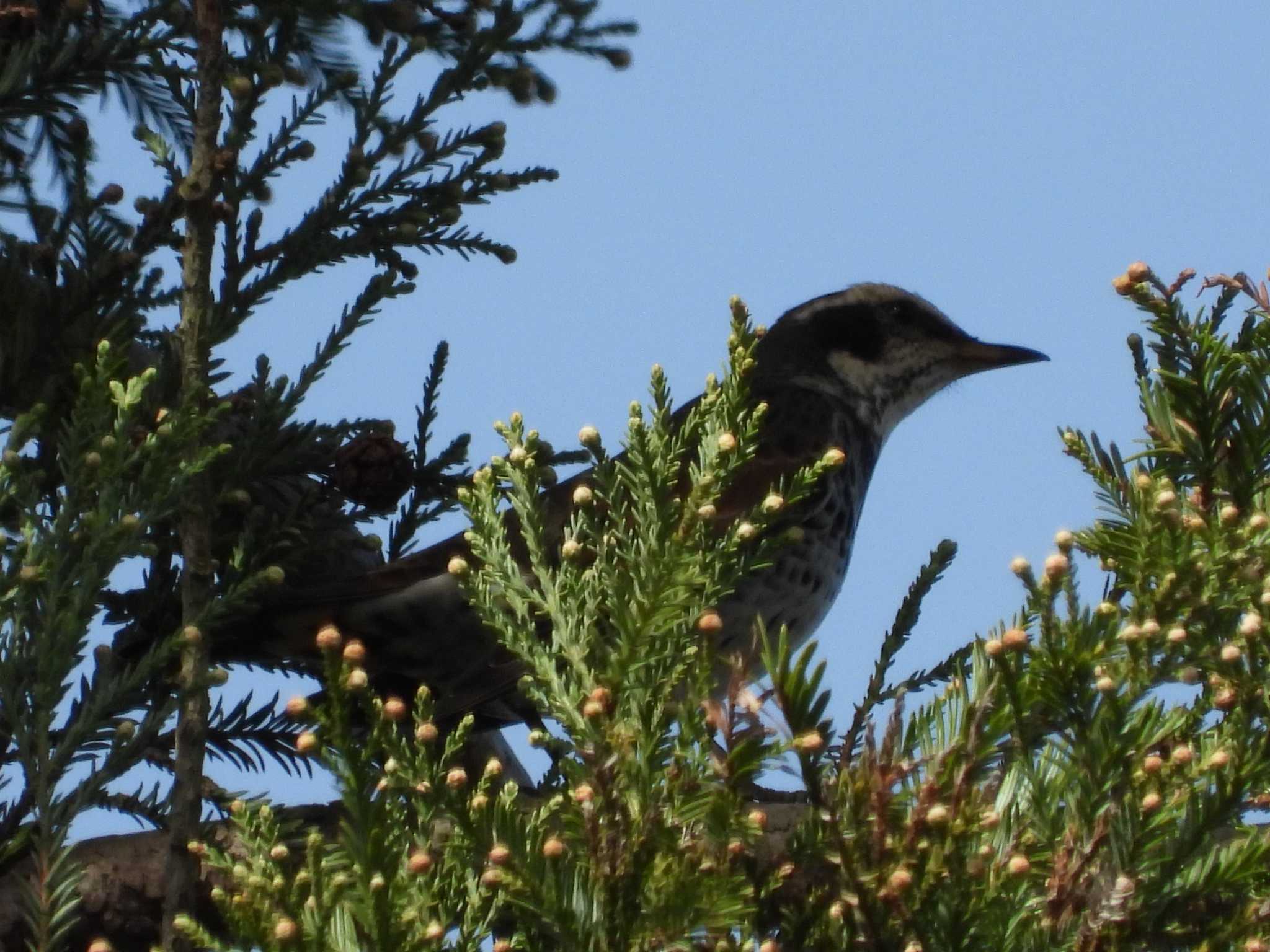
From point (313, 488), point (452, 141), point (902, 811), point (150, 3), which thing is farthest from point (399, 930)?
point (150, 3)

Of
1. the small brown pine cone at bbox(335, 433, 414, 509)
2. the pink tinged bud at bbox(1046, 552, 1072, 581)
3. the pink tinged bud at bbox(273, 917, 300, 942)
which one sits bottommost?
the pink tinged bud at bbox(273, 917, 300, 942)

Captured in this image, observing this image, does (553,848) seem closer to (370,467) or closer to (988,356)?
(370,467)

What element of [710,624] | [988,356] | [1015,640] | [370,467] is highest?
[988,356]

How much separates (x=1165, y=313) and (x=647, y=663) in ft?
3.35

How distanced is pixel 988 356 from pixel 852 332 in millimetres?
506

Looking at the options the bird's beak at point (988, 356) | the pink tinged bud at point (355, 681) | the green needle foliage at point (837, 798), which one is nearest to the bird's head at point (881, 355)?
the bird's beak at point (988, 356)

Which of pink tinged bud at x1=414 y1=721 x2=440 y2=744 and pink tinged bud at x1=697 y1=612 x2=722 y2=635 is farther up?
pink tinged bud at x1=697 y1=612 x2=722 y2=635

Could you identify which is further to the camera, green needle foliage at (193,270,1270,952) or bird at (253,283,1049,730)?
bird at (253,283,1049,730)

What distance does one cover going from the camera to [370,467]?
3930mm

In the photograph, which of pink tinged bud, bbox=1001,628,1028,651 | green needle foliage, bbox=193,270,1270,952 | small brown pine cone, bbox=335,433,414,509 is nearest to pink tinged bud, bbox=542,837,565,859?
green needle foliage, bbox=193,270,1270,952

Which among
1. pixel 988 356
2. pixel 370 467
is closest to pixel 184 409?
pixel 370 467

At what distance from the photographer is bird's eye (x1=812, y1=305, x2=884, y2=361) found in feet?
19.9

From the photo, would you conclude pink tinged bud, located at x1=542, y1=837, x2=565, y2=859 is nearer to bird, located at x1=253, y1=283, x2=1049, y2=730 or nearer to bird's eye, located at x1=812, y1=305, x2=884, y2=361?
bird, located at x1=253, y1=283, x2=1049, y2=730

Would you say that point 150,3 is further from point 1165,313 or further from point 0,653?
point 1165,313
